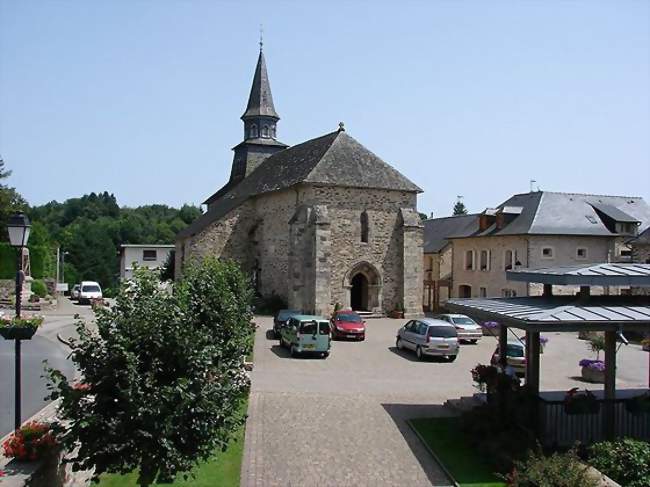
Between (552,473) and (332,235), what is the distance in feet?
79.0

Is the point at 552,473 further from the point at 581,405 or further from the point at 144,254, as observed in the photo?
the point at 144,254

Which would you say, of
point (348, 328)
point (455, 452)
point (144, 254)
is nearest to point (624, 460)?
point (455, 452)

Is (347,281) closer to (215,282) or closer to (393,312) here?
(393,312)

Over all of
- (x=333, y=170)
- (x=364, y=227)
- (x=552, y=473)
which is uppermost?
(x=333, y=170)

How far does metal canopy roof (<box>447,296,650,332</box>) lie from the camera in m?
11.1

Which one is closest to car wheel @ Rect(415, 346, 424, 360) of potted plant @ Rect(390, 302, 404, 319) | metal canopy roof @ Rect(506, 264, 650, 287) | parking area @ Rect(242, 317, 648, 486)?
parking area @ Rect(242, 317, 648, 486)

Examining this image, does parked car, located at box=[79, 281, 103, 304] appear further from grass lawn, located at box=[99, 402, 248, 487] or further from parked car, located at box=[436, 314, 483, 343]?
grass lawn, located at box=[99, 402, 248, 487]

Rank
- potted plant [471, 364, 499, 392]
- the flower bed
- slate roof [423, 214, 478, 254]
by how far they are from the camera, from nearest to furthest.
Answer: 1. potted plant [471, 364, 499, 392]
2. the flower bed
3. slate roof [423, 214, 478, 254]

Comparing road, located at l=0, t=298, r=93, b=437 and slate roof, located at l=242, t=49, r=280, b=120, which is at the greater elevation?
slate roof, located at l=242, t=49, r=280, b=120

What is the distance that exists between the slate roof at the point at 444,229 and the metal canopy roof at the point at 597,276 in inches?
1055

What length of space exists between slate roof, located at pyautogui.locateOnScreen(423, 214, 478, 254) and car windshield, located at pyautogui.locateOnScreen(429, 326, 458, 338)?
19.3 m

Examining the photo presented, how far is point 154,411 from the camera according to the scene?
7504mm

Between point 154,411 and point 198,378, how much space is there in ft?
2.31

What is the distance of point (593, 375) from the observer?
18859 mm
